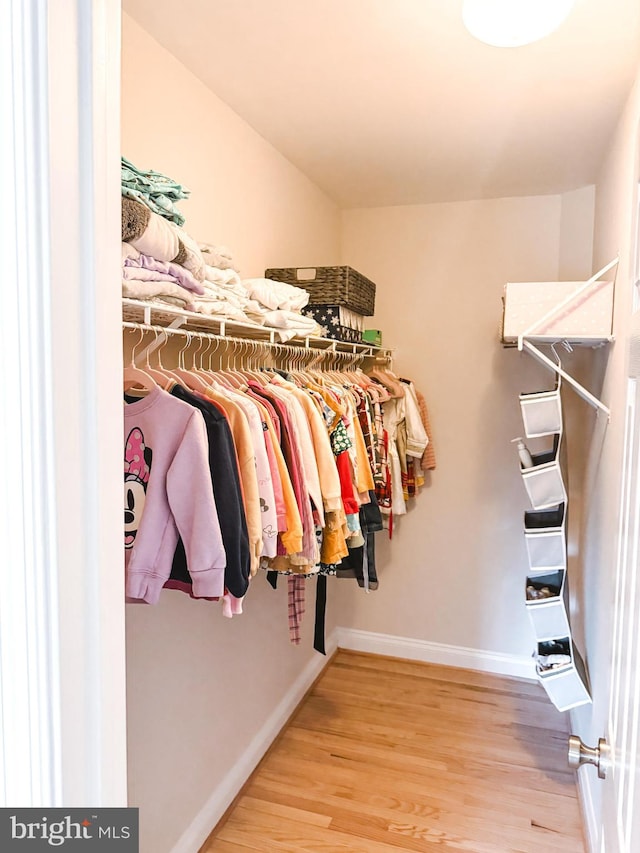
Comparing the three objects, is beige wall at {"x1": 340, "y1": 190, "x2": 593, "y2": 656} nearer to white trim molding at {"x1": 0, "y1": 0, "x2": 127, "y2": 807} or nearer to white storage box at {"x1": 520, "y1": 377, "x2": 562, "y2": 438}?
white storage box at {"x1": 520, "y1": 377, "x2": 562, "y2": 438}

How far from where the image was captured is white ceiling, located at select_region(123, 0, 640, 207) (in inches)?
61.7

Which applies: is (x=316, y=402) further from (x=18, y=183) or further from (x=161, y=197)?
(x=18, y=183)

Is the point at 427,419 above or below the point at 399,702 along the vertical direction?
above

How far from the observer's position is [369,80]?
6.20ft

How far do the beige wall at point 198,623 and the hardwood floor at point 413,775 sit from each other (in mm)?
225

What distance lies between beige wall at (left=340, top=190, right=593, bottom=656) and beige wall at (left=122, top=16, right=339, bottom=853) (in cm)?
79

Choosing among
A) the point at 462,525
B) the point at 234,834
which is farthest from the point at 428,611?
the point at 234,834

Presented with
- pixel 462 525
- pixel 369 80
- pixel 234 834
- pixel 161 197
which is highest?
pixel 369 80

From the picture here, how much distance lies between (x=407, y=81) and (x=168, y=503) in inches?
59.0

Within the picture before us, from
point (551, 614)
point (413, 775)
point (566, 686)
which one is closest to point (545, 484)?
point (551, 614)

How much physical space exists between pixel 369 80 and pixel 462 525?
7.21ft

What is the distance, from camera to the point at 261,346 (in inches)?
84.8

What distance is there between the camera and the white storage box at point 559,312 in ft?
6.76

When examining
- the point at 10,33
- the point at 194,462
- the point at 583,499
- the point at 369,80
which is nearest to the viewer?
the point at 10,33
